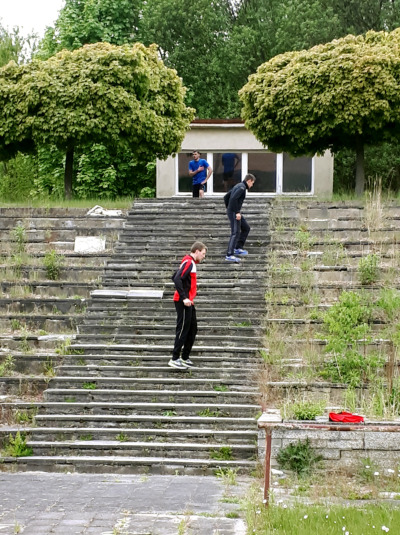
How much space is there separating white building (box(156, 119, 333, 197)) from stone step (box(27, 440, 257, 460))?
18485mm

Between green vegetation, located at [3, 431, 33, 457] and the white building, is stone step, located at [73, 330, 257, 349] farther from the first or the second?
the white building

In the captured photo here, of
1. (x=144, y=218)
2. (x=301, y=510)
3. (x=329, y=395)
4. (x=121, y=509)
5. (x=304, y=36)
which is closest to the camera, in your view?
(x=301, y=510)

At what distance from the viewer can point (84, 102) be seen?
70.7ft

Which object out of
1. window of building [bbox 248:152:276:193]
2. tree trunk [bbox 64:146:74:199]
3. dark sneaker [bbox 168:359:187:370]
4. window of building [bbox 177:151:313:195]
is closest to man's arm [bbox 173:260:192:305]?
dark sneaker [bbox 168:359:187:370]

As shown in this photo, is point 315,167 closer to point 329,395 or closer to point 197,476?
point 329,395

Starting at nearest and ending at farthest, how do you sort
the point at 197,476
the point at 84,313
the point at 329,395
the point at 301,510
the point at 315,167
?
the point at 301,510 → the point at 197,476 → the point at 329,395 → the point at 84,313 → the point at 315,167

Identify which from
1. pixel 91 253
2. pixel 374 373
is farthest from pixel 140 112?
pixel 374 373

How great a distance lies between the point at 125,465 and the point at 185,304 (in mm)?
2332

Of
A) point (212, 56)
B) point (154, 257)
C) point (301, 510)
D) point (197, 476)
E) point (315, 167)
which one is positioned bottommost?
point (197, 476)

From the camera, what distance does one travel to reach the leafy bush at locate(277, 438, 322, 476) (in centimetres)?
948

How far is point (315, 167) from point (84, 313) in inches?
616

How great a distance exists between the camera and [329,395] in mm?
11375

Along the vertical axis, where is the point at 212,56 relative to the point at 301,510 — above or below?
above

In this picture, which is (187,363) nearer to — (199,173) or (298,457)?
(298,457)
